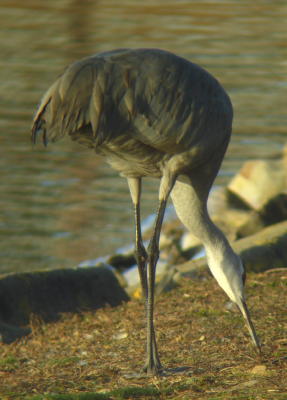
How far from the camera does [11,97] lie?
17641 mm

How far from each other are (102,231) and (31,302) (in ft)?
15.0

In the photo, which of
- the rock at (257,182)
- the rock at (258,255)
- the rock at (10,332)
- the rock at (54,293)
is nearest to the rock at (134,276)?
the rock at (258,255)

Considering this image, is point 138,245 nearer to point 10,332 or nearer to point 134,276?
point 10,332

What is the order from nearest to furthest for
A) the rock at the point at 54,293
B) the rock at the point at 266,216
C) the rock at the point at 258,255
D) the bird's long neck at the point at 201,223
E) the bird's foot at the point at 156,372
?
the bird's foot at the point at 156,372 < the bird's long neck at the point at 201,223 < the rock at the point at 54,293 < the rock at the point at 258,255 < the rock at the point at 266,216

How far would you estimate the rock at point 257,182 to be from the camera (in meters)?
11.9

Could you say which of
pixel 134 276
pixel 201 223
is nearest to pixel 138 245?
pixel 201 223

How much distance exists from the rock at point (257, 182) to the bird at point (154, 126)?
5.80m

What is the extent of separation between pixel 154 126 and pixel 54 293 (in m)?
2.66

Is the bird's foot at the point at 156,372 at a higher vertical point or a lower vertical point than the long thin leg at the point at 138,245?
lower

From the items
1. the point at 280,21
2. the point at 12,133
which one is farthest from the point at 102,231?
the point at 280,21

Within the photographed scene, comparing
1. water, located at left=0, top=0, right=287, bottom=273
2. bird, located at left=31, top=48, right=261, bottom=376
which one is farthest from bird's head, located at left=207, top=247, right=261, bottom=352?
water, located at left=0, top=0, right=287, bottom=273

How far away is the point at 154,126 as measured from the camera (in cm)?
547

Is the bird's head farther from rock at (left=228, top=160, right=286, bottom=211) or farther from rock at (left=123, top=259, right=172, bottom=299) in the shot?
rock at (left=228, top=160, right=286, bottom=211)

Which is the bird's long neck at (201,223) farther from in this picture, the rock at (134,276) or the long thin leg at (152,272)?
the rock at (134,276)
